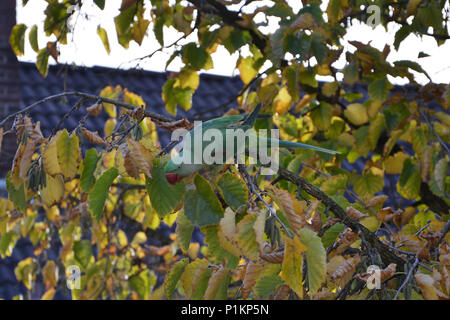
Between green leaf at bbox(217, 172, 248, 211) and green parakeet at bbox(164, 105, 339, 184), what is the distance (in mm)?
58

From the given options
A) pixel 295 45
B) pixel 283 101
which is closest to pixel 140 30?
pixel 283 101

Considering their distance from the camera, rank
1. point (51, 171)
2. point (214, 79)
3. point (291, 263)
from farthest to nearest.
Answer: point (214, 79)
point (51, 171)
point (291, 263)

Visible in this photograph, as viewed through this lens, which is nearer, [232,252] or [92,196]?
[232,252]

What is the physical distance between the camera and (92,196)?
1.09m

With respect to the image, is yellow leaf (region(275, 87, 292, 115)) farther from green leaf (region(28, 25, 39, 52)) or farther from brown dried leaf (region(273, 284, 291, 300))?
brown dried leaf (region(273, 284, 291, 300))

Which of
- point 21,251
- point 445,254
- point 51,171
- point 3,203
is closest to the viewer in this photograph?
point 445,254

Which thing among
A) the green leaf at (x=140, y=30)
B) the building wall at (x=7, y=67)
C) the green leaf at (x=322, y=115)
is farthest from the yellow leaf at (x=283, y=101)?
the building wall at (x=7, y=67)

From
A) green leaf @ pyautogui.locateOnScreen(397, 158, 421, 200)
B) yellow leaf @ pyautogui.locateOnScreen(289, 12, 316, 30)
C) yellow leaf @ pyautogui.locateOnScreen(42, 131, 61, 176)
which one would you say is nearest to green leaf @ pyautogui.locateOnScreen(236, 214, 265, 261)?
yellow leaf @ pyautogui.locateOnScreen(42, 131, 61, 176)

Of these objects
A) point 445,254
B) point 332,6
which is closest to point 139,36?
point 332,6

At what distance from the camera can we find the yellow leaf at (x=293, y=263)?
0.88 m

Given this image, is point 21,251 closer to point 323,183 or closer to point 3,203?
point 3,203

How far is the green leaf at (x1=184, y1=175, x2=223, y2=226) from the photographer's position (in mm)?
1048

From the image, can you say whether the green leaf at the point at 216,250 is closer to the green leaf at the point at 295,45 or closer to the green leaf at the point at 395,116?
the green leaf at the point at 295,45
